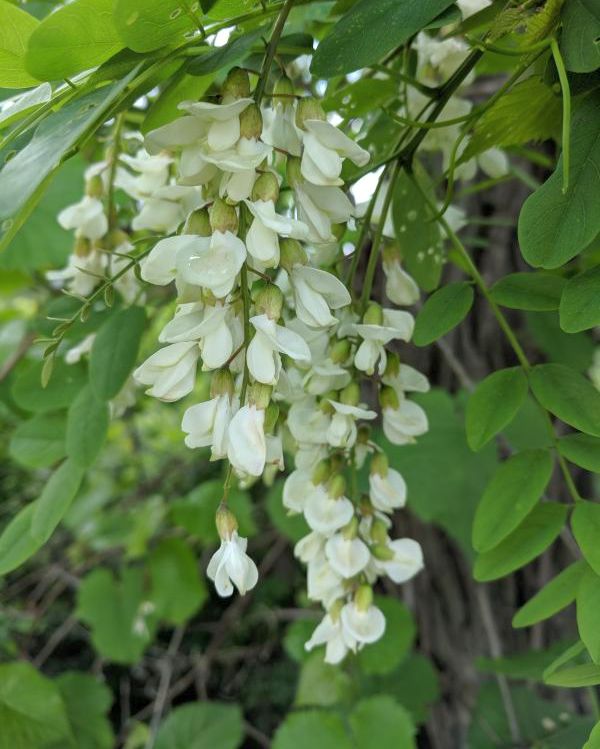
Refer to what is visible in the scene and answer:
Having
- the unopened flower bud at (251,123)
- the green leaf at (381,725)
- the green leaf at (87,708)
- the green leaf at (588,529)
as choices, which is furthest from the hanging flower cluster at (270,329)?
the green leaf at (87,708)

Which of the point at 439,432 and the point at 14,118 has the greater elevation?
the point at 14,118

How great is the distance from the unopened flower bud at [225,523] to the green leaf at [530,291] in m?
0.23

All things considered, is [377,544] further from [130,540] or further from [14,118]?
[130,540]

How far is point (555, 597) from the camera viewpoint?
0.45m

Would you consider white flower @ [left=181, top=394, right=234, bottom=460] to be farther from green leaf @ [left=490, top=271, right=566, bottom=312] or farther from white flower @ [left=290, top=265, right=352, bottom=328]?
green leaf @ [left=490, top=271, right=566, bottom=312]

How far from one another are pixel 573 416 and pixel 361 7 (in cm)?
24

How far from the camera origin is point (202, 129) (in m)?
0.35

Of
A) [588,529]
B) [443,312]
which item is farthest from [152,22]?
[588,529]

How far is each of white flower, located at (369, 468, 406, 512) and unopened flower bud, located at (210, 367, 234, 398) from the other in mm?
146

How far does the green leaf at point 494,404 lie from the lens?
1.49 feet

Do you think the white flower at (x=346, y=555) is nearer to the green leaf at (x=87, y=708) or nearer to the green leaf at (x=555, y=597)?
the green leaf at (x=555, y=597)

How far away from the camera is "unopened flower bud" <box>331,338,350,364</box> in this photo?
1.43ft

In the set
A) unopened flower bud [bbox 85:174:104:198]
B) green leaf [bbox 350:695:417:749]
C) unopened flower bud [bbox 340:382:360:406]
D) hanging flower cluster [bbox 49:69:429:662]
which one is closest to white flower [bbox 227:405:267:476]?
hanging flower cluster [bbox 49:69:429:662]

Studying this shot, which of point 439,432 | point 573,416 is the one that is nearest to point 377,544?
point 573,416
